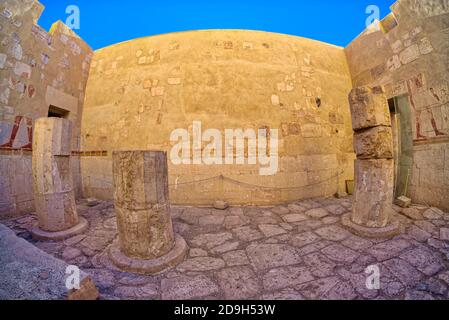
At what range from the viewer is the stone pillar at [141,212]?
7.63ft

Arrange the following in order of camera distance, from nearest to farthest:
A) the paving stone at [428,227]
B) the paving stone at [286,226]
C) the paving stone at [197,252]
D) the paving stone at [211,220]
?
the paving stone at [197,252]
the paving stone at [428,227]
the paving stone at [286,226]
the paving stone at [211,220]

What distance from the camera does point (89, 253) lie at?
2588 millimetres

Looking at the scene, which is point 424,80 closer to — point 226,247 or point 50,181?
point 226,247

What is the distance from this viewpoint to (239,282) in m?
2.05

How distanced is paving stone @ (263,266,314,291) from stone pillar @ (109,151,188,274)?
3.70 feet

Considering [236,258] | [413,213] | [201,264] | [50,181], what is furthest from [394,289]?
[50,181]

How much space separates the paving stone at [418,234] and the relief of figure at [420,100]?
2.14 metres

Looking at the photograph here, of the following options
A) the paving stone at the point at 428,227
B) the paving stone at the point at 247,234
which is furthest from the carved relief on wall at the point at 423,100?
the paving stone at the point at 247,234

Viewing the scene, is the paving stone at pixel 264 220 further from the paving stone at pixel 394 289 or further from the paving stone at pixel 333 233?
the paving stone at pixel 394 289

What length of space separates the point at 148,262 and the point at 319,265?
2083 millimetres

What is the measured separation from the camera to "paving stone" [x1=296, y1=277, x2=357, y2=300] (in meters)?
1.83

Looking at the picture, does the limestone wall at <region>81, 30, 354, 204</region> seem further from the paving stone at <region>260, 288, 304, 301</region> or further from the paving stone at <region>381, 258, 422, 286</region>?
the paving stone at <region>260, 288, 304, 301</region>

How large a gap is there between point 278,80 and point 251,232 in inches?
162

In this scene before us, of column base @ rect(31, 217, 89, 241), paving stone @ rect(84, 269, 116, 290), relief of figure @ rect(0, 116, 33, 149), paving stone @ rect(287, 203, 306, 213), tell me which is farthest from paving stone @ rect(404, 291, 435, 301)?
relief of figure @ rect(0, 116, 33, 149)
